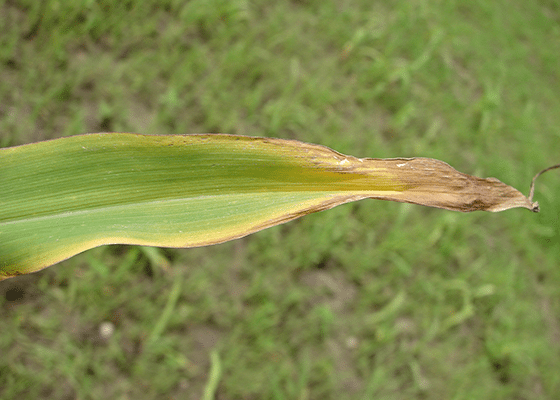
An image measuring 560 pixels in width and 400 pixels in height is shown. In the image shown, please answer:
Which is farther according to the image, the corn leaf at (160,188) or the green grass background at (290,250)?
the green grass background at (290,250)

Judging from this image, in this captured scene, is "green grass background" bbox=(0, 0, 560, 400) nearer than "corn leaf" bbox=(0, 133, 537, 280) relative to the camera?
No

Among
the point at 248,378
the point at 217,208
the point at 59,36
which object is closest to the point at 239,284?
the point at 248,378

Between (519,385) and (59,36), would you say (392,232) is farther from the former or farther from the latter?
(59,36)

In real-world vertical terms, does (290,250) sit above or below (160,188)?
below

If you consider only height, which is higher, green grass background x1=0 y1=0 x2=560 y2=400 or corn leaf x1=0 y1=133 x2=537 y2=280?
corn leaf x1=0 y1=133 x2=537 y2=280

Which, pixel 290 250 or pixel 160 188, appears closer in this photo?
pixel 160 188
